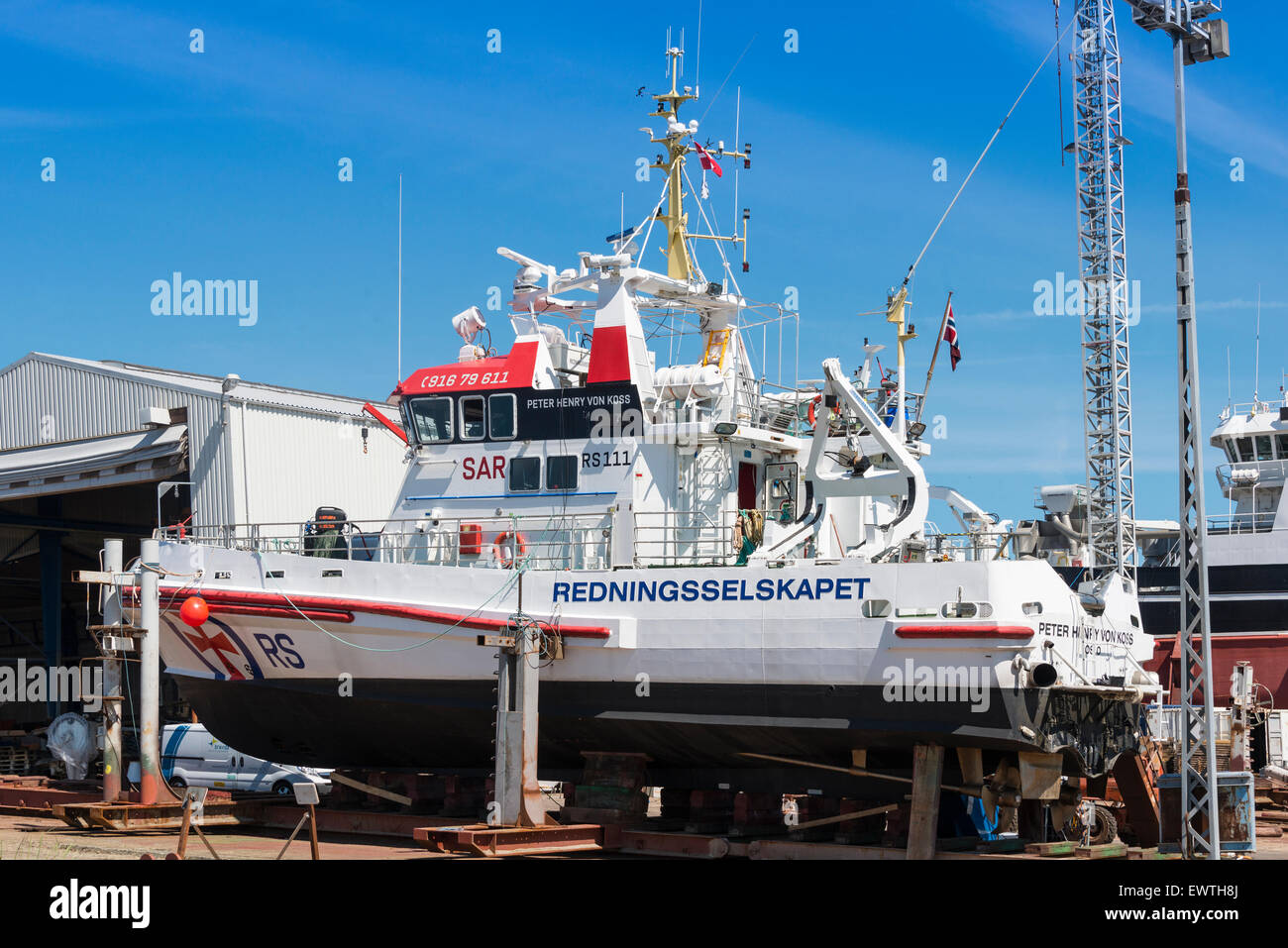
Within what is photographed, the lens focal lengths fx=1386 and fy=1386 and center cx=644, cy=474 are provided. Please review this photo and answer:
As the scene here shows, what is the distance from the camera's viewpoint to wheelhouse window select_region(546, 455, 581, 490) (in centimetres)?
1839

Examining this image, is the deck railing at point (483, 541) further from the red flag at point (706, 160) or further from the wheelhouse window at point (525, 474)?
the red flag at point (706, 160)

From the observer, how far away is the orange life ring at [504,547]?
1741 cm

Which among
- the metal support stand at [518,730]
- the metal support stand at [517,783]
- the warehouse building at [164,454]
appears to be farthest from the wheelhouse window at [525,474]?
the warehouse building at [164,454]

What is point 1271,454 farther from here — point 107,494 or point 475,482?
point 107,494

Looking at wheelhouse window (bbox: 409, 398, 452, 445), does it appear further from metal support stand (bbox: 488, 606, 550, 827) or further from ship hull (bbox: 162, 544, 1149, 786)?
metal support stand (bbox: 488, 606, 550, 827)

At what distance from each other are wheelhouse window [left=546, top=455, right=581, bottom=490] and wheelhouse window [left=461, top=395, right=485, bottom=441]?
1196 mm

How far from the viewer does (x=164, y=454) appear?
27.3 meters

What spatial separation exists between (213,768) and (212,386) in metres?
9.64

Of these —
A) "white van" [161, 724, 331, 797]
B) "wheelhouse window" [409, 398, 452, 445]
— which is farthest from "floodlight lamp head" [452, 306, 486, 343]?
"white van" [161, 724, 331, 797]

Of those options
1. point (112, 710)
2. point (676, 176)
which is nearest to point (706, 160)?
point (676, 176)

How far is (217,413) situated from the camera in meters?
26.8

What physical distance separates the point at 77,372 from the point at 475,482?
15.2 m

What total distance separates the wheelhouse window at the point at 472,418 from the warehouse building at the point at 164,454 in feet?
18.2
